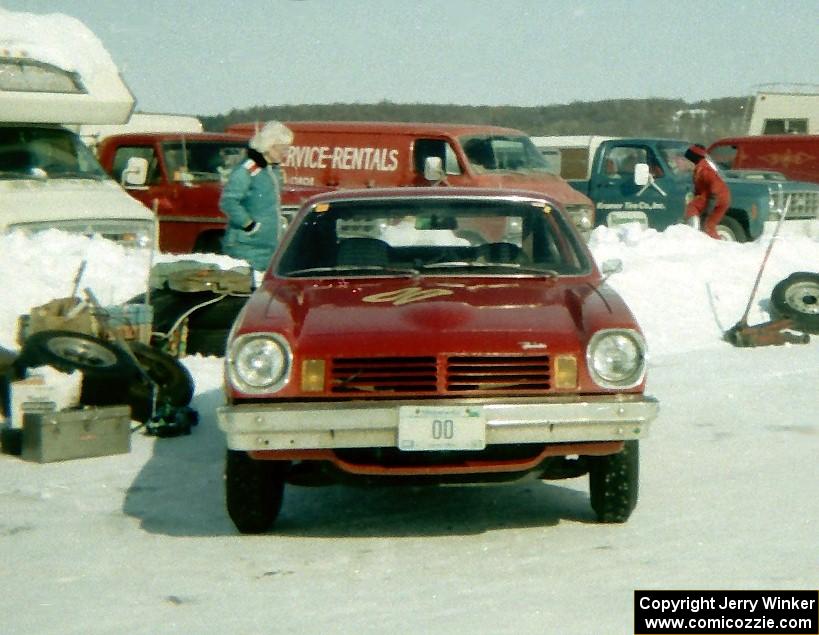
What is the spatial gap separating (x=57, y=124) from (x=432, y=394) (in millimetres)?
8233

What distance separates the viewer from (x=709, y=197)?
58.0 feet

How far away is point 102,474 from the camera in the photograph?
710 centimetres

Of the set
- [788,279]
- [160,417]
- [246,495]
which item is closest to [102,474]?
[160,417]

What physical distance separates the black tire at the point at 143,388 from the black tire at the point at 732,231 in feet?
38.8

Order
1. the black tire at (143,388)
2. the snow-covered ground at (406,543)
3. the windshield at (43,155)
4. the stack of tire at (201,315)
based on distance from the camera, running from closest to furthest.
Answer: the snow-covered ground at (406,543)
the black tire at (143,388)
the stack of tire at (201,315)
the windshield at (43,155)

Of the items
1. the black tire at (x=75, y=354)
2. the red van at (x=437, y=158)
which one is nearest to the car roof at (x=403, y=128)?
the red van at (x=437, y=158)

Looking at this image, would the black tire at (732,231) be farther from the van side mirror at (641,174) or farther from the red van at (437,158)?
the red van at (437,158)

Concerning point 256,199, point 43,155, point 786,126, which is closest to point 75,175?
point 43,155

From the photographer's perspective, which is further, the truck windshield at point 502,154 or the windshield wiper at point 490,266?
the truck windshield at point 502,154

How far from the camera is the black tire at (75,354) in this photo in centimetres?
792

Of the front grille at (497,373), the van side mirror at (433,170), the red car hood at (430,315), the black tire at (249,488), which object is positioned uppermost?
the van side mirror at (433,170)

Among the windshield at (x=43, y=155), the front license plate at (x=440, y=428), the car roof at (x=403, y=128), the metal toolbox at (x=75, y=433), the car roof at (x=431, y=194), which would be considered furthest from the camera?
the car roof at (x=403, y=128)

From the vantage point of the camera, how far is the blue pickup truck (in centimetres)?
1867

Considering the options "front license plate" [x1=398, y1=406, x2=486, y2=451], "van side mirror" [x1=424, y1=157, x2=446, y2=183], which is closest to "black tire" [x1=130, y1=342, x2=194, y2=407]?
"front license plate" [x1=398, y1=406, x2=486, y2=451]
